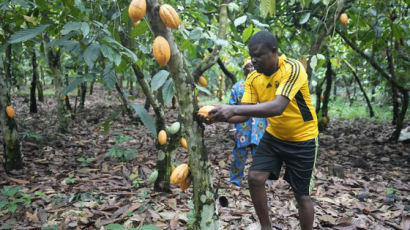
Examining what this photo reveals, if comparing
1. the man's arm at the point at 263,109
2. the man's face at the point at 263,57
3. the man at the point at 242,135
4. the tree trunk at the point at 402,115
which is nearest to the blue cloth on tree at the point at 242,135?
the man at the point at 242,135

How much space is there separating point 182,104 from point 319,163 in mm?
3427

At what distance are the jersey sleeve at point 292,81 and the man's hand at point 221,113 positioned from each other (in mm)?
383

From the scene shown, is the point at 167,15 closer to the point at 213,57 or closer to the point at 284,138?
the point at 213,57

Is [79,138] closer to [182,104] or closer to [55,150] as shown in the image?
[55,150]

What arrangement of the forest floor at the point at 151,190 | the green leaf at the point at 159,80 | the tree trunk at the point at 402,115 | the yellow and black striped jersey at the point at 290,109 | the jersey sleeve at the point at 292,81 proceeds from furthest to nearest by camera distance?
the tree trunk at the point at 402,115, the forest floor at the point at 151,190, the yellow and black striped jersey at the point at 290,109, the jersey sleeve at the point at 292,81, the green leaf at the point at 159,80

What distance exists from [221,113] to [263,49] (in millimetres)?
580

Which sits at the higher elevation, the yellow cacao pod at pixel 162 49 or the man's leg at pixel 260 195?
the yellow cacao pod at pixel 162 49

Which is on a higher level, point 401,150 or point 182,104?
point 182,104

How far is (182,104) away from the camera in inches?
42.8

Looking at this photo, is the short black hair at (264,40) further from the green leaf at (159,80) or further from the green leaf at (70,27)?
the green leaf at (70,27)

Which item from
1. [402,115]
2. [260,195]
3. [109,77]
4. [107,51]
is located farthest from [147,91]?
[402,115]

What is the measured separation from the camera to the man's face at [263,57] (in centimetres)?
162

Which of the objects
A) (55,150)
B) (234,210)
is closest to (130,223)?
(234,210)

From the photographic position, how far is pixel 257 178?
6.10 ft
